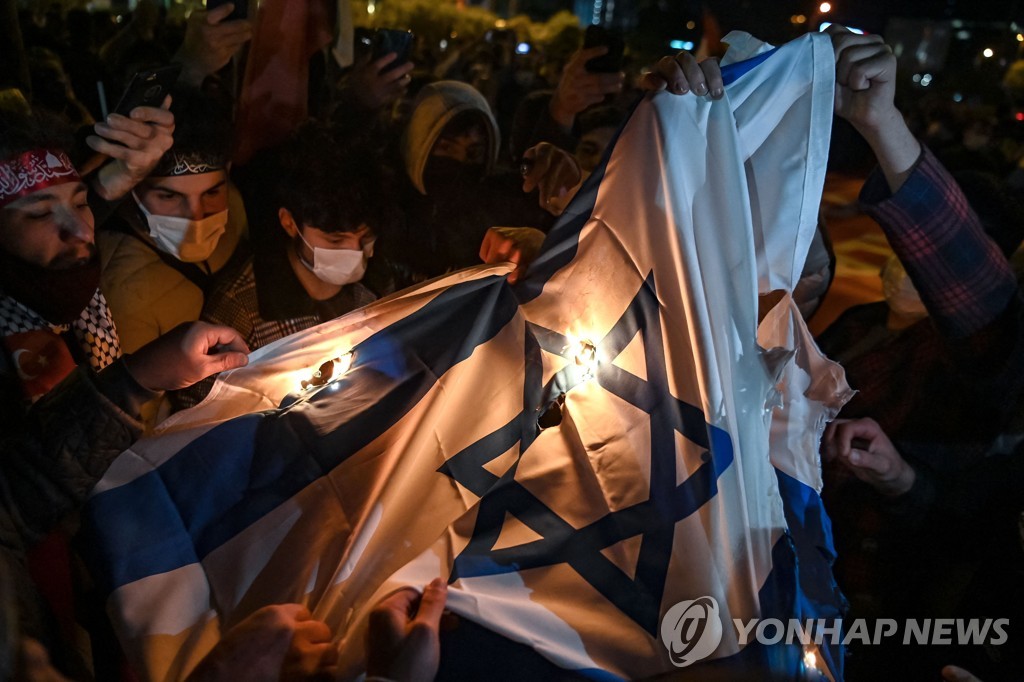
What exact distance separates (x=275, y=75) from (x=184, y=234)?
99cm

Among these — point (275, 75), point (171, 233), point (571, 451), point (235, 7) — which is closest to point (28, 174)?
point (171, 233)

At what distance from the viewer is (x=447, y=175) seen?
11.6 ft

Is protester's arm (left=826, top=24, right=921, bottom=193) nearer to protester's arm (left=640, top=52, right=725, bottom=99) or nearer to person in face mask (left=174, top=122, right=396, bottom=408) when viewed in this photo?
protester's arm (left=640, top=52, right=725, bottom=99)

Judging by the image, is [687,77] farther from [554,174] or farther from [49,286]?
[49,286]

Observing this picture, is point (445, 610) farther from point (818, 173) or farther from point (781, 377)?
point (818, 173)

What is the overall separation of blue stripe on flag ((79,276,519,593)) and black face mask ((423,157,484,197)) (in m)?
1.74

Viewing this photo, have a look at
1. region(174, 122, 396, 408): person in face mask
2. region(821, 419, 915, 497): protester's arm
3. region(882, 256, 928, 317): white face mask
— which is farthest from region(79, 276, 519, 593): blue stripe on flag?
region(882, 256, 928, 317): white face mask

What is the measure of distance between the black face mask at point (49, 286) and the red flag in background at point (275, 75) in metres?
1.28

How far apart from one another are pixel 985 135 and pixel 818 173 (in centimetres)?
714

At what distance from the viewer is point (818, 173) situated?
1.81 metres

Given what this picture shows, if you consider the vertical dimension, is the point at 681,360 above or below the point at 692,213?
below

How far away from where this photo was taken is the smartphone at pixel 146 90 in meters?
2.14

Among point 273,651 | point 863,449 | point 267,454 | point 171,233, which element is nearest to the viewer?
point 273,651

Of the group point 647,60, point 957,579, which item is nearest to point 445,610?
point 957,579
